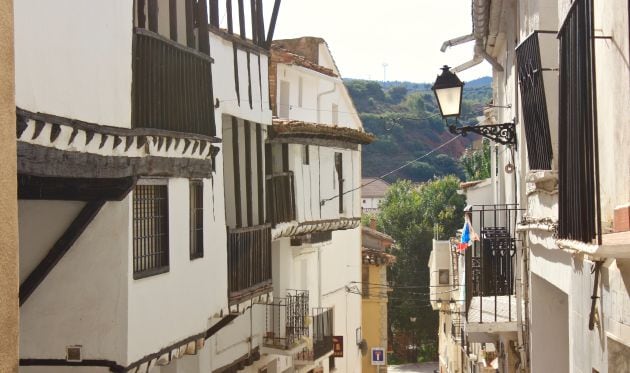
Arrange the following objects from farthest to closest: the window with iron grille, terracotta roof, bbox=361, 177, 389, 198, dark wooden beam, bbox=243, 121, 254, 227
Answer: terracotta roof, bbox=361, 177, 389, 198, dark wooden beam, bbox=243, 121, 254, 227, the window with iron grille

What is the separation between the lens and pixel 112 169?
A: 1045 centimetres

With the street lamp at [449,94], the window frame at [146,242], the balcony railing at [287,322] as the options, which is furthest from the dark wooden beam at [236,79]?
the balcony railing at [287,322]

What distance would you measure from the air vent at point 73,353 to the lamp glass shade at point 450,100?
221 inches

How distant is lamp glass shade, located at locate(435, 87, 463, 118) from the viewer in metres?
13.5

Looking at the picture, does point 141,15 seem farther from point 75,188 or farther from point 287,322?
point 287,322

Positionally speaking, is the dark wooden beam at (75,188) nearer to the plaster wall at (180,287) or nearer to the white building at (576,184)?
the plaster wall at (180,287)

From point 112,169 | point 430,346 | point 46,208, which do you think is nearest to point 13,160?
point 112,169

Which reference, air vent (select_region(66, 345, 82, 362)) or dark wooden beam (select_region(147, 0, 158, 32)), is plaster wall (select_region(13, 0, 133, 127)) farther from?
air vent (select_region(66, 345, 82, 362))

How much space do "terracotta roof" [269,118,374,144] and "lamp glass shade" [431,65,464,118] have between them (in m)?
6.65

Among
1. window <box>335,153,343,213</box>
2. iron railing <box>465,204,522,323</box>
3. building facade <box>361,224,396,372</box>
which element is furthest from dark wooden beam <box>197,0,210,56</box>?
building facade <box>361,224,396,372</box>

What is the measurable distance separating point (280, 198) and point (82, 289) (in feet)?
33.1

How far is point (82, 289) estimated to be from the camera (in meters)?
10.9

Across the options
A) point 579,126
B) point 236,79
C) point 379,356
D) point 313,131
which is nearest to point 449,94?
point 236,79

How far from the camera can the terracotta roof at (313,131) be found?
20.1 metres
